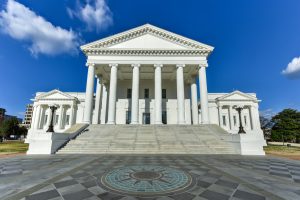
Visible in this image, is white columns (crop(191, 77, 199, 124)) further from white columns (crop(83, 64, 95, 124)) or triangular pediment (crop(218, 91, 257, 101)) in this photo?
white columns (crop(83, 64, 95, 124))

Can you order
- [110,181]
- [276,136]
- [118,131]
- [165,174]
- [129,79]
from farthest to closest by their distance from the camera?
[276,136], [129,79], [118,131], [165,174], [110,181]

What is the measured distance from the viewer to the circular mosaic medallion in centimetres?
463

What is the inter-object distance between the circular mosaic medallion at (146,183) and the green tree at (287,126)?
54.8 metres

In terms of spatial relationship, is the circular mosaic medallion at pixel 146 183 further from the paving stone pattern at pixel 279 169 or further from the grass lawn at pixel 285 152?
the grass lawn at pixel 285 152

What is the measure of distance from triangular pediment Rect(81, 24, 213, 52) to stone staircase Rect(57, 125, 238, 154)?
50.2 ft

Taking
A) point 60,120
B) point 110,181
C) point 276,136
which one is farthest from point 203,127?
point 276,136

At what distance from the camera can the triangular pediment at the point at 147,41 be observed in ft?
92.2

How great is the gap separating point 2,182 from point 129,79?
103 feet

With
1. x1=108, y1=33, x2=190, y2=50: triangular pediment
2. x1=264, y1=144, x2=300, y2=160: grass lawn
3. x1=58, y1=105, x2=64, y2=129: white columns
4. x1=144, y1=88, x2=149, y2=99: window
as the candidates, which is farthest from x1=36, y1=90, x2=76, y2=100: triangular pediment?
x1=264, y1=144, x2=300, y2=160: grass lawn

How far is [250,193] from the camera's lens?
4.62m

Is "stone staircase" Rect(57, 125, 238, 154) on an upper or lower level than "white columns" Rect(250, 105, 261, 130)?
lower

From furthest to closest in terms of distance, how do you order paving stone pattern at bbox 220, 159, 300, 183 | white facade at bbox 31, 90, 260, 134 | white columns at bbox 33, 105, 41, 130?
1. white columns at bbox 33, 105, 41, 130
2. white facade at bbox 31, 90, 260, 134
3. paving stone pattern at bbox 220, 159, 300, 183

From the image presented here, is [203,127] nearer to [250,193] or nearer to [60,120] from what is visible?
→ [250,193]

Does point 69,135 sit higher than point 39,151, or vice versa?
point 69,135
